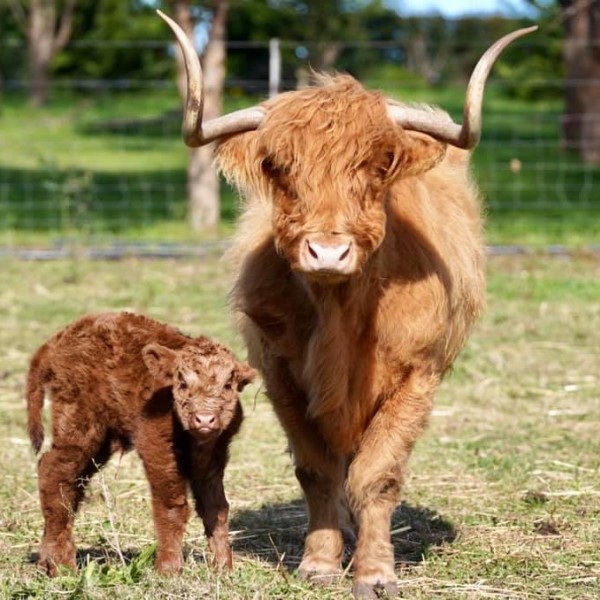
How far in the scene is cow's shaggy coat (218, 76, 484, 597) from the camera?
4.84m

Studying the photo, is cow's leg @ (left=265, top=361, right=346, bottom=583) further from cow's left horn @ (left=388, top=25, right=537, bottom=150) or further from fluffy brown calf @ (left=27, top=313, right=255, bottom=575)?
cow's left horn @ (left=388, top=25, right=537, bottom=150)

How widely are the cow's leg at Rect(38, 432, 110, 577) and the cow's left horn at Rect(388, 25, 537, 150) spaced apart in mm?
1677

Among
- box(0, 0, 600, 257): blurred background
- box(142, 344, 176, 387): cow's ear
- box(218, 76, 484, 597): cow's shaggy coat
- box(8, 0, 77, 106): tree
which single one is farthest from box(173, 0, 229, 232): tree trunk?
box(8, 0, 77, 106): tree

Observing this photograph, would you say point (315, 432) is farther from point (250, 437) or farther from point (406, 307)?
point (250, 437)

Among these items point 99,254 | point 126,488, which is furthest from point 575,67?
point 126,488

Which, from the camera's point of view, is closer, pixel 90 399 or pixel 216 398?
pixel 216 398

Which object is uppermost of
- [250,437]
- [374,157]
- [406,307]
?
[374,157]

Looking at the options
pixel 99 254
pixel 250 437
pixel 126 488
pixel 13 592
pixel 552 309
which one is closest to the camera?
pixel 13 592

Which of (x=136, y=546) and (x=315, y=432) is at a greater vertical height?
(x=315, y=432)

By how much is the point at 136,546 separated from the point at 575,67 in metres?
16.6

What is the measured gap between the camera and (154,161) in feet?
79.5

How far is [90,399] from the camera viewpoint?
199 inches

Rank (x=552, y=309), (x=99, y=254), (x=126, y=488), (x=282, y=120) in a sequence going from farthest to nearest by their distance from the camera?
(x=99, y=254)
(x=552, y=309)
(x=126, y=488)
(x=282, y=120)

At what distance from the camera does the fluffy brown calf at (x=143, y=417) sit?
4.77 meters
